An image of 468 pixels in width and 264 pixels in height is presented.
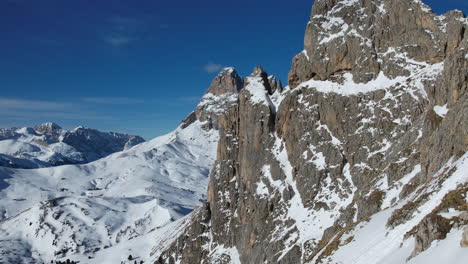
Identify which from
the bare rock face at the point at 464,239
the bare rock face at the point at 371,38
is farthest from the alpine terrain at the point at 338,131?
the bare rock face at the point at 464,239

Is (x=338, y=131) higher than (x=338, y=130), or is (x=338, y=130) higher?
(x=338, y=130)

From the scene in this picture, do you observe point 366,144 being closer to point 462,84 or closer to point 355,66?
point 355,66

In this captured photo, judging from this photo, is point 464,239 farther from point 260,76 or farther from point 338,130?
point 260,76

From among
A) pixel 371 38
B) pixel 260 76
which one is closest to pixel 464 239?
pixel 371 38

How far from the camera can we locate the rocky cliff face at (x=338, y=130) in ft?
223

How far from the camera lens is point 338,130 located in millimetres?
102625

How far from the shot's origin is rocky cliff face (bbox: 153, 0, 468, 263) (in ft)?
223

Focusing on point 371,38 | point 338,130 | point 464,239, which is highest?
point 371,38

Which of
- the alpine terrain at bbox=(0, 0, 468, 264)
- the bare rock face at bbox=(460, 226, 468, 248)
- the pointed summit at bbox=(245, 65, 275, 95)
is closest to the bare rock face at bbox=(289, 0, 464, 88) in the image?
the alpine terrain at bbox=(0, 0, 468, 264)

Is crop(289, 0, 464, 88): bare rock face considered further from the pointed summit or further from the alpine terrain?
the pointed summit

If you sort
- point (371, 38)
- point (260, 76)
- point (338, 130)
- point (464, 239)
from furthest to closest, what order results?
point (260, 76)
point (371, 38)
point (338, 130)
point (464, 239)

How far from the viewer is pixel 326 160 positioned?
100750 millimetres

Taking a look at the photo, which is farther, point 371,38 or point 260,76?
point 260,76

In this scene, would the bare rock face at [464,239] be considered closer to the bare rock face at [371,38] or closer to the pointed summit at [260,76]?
the bare rock face at [371,38]
